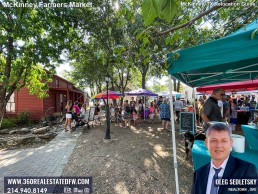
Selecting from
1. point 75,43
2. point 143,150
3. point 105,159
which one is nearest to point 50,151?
point 105,159

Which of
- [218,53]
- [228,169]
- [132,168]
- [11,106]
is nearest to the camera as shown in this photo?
[228,169]

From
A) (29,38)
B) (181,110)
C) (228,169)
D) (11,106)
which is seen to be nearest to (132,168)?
(228,169)

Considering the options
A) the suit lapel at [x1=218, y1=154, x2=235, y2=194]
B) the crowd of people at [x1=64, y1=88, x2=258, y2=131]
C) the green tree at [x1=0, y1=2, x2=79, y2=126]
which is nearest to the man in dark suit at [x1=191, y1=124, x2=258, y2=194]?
the suit lapel at [x1=218, y1=154, x2=235, y2=194]

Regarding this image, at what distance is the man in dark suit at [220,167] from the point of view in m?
1.17

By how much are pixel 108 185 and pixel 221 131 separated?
2934 millimetres

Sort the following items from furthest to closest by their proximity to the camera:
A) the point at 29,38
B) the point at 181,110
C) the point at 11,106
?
the point at 11,106 → the point at 181,110 → the point at 29,38

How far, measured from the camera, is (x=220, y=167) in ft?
4.12

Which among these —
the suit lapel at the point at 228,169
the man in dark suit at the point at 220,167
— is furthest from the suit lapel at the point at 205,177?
the suit lapel at the point at 228,169

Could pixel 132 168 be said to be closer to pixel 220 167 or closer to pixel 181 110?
pixel 220 167

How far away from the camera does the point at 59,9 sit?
8.09 m

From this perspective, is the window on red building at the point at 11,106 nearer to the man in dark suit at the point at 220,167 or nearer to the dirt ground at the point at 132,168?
the dirt ground at the point at 132,168

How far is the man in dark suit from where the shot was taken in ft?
3.85

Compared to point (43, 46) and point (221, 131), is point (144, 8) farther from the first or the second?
point (43, 46)

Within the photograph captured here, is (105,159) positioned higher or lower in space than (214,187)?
lower
